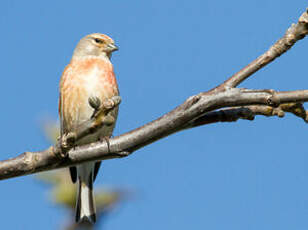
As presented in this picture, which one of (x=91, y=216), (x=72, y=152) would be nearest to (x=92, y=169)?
(x=91, y=216)

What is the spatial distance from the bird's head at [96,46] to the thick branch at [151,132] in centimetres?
411

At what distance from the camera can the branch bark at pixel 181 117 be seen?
9.27 ft

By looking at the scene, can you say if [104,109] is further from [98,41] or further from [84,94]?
[98,41]

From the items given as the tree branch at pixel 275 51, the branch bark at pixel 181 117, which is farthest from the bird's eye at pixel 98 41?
the tree branch at pixel 275 51

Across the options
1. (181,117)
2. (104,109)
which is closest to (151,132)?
(181,117)

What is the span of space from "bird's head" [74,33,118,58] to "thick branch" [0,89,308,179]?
4108 mm

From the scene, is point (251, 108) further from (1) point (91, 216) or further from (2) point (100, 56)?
(2) point (100, 56)

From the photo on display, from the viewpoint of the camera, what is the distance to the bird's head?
7.05 m

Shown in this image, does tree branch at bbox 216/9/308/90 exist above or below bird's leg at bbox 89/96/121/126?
above

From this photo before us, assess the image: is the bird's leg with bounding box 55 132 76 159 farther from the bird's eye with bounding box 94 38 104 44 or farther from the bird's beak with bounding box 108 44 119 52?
the bird's eye with bounding box 94 38 104 44

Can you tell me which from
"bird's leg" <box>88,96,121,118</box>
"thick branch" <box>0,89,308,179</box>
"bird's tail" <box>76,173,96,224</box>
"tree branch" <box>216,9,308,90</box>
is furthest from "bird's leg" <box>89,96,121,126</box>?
"bird's tail" <box>76,173,96,224</box>

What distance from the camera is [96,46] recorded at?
7156mm

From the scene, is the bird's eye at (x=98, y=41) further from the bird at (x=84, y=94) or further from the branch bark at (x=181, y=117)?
the branch bark at (x=181, y=117)

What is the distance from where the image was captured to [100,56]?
22.9ft
